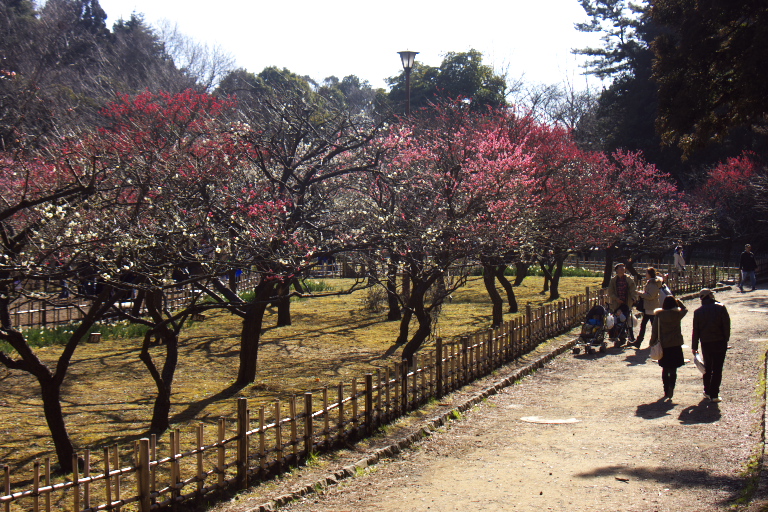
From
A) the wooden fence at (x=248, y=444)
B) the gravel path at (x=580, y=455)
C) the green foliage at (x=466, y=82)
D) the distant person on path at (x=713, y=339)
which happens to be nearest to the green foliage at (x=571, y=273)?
the green foliage at (x=466, y=82)

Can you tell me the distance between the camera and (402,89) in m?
42.0

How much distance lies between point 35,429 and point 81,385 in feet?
8.08

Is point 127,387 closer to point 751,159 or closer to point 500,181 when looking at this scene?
point 500,181

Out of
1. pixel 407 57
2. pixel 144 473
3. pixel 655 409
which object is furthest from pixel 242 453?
pixel 407 57

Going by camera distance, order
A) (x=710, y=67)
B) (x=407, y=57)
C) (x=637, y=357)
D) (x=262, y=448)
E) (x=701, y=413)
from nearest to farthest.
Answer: (x=262, y=448) → (x=701, y=413) → (x=710, y=67) → (x=637, y=357) → (x=407, y=57)

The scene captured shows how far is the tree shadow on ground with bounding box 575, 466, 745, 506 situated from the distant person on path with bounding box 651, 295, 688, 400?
119 inches

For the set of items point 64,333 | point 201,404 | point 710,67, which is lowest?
point 201,404

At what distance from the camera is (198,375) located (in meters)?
11.5

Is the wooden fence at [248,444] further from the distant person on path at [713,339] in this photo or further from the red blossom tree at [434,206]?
the distant person on path at [713,339]

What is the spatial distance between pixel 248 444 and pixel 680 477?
382 cm

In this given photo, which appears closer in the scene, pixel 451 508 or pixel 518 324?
pixel 451 508

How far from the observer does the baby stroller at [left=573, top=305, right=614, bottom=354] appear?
13.4 m

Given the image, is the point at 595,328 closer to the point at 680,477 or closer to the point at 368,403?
the point at 368,403

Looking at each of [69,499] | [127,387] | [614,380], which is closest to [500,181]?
[614,380]
